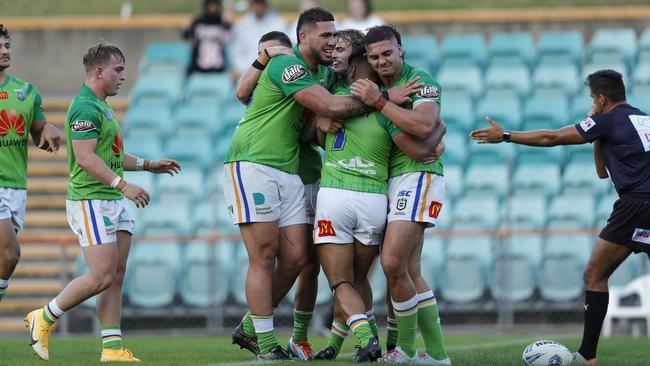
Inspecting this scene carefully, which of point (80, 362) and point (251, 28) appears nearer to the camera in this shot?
point (80, 362)

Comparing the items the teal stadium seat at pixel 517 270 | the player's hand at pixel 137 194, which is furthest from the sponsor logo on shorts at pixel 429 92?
the teal stadium seat at pixel 517 270

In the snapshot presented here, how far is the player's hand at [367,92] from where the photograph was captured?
8.72 m

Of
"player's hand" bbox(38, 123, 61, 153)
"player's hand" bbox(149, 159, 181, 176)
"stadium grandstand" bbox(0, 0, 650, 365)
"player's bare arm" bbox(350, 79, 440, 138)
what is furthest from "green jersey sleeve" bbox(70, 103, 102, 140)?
"stadium grandstand" bbox(0, 0, 650, 365)

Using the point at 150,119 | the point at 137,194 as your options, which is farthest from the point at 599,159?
the point at 150,119

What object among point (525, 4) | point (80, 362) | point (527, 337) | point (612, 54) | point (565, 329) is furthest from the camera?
point (525, 4)

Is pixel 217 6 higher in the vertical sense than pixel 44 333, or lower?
higher

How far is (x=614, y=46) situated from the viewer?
59.0 ft

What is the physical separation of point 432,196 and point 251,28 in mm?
9920

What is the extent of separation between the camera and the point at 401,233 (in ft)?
28.9

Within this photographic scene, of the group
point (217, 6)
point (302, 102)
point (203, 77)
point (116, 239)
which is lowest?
point (116, 239)

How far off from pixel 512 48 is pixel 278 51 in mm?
9817

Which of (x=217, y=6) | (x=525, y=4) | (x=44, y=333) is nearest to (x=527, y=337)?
(x=44, y=333)

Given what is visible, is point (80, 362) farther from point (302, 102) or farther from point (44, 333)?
point (302, 102)

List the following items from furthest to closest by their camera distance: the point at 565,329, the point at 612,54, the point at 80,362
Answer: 1. the point at 612,54
2. the point at 565,329
3. the point at 80,362
